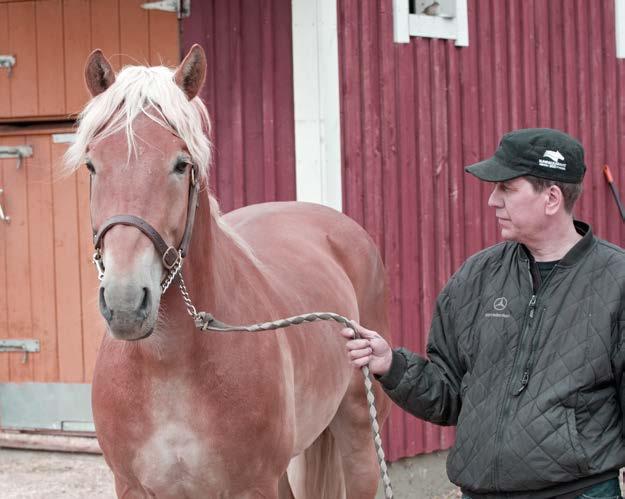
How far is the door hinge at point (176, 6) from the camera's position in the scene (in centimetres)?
562

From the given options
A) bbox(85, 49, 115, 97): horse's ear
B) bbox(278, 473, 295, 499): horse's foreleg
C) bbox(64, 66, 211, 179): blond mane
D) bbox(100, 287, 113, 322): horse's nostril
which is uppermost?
bbox(85, 49, 115, 97): horse's ear

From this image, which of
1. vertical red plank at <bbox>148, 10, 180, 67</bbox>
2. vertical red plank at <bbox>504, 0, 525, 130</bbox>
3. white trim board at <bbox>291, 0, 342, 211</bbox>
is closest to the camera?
white trim board at <bbox>291, 0, 342, 211</bbox>

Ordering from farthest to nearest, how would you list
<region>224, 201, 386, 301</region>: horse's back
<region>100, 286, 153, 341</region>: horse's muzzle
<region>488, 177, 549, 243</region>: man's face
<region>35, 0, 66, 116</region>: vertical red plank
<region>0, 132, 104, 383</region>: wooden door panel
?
<region>0, 132, 104, 383</region>: wooden door panel, <region>35, 0, 66, 116</region>: vertical red plank, <region>224, 201, 386, 301</region>: horse's back, <region>488, 177, 549, 243</region>: man's face, <region>100, 286, 153, 341</region>: horse's muzzle

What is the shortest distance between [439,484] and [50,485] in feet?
7.70

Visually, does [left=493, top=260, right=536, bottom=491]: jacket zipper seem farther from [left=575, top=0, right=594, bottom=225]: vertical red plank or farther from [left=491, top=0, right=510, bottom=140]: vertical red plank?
[left=575, top=0, right=594, bottom=225]: vertical red plank

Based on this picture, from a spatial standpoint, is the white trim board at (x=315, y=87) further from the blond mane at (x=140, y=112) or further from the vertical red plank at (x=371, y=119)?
the blond mane at (x=140, y=112)

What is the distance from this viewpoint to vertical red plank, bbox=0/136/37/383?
6121 mm

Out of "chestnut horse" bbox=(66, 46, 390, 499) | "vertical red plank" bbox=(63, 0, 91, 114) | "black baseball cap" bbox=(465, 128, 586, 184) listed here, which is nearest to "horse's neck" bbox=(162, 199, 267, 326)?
"chestnut horse" bbox=(66, 46, 390, 499)

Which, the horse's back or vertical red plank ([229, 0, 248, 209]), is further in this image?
vertical red plank ([229, 0, 248, 209])

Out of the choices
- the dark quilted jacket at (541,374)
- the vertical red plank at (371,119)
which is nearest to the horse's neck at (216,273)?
the dark quilted jacket at (541,374)

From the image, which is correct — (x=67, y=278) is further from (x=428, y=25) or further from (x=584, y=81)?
(x=584, y=81)

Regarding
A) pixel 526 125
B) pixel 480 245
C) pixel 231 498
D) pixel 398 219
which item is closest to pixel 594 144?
pixel 526 125

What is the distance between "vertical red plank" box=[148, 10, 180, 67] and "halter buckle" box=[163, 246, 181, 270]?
320 cm

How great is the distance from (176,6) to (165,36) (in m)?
0.18
